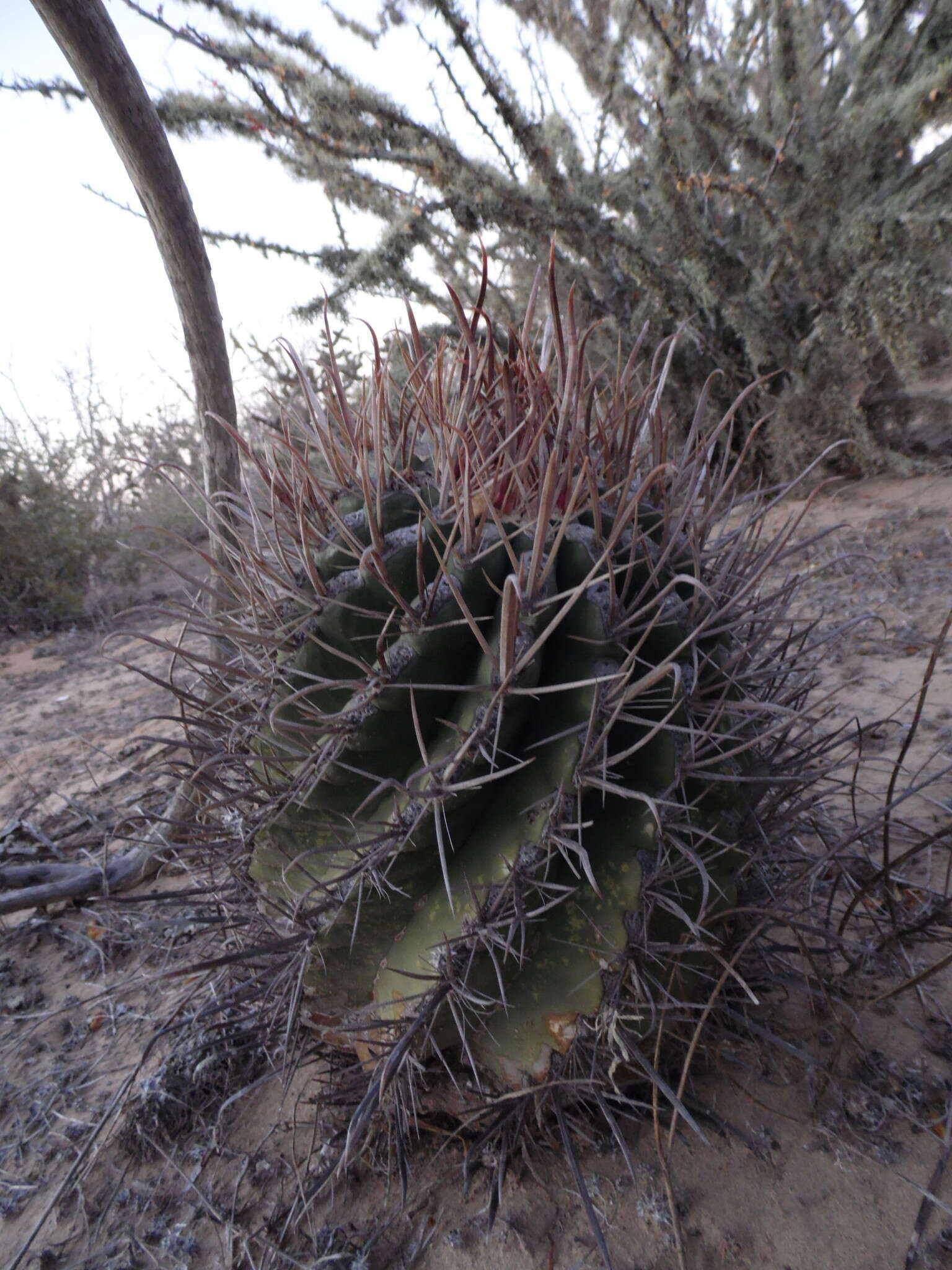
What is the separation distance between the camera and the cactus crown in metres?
1.06

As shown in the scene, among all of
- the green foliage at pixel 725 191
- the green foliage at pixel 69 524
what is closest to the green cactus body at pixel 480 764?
the green foliage at pixel 725 191

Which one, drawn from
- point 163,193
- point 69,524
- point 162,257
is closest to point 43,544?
point 69,524

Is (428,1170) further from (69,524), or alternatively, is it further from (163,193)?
(69,524)

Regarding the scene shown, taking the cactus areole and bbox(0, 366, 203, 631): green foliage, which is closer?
the cactus areole

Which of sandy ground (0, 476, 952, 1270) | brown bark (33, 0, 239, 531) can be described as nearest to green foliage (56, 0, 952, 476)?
brown bark (33, 0, 239, 531)

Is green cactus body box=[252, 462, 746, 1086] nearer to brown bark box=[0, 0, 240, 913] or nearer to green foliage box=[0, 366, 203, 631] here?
brown bark box=[0, 0, 240, 913]

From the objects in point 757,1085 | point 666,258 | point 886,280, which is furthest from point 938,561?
point 757,1085

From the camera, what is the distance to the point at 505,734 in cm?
111

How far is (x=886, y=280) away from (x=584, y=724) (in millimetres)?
4582

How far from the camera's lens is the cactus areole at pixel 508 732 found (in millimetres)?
1054

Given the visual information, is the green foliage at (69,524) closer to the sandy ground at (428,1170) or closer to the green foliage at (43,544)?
the green foliage at (43,544)

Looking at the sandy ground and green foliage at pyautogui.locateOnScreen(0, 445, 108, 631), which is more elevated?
green foliage at pyautogui.locateOnScreen(0, 445, 108, 631)

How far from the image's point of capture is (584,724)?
3.43ft

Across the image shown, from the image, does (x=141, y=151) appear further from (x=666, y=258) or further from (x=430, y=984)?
(x=666, y=258)
